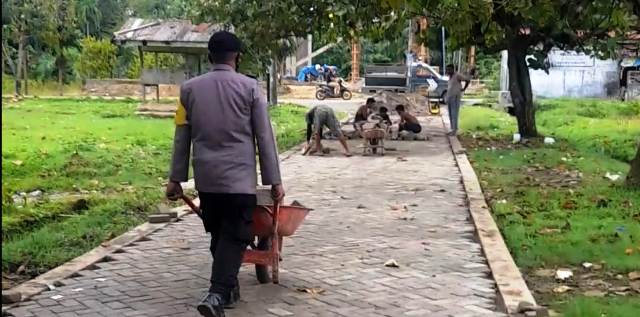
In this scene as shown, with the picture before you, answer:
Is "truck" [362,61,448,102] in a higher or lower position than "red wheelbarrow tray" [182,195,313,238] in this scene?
higher

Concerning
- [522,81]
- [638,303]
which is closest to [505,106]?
[522,81]

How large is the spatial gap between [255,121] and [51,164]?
989 centimetres

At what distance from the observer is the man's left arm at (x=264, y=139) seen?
5.48 m

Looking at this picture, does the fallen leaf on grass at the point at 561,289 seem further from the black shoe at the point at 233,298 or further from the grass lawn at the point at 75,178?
the grass lawn at the point at 75,178

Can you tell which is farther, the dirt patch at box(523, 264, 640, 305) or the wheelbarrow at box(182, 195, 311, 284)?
the dirt patch at box(523, 264, 640, 305)

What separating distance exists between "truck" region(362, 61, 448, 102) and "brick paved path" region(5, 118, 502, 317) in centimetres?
2525

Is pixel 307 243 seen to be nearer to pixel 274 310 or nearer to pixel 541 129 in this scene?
pixel 274 310

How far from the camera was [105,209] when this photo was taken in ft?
33.2

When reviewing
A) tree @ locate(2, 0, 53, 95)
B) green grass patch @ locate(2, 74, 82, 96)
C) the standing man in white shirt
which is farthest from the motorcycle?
the standing man in white shirt

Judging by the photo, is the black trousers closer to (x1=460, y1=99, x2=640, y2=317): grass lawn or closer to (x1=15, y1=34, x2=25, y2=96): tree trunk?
(x1=460, y1=99, x2=640, y2=317): grass lawn

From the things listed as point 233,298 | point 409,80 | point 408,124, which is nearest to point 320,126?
point 408,124

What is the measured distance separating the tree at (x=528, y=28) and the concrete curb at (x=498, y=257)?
202 centimetres

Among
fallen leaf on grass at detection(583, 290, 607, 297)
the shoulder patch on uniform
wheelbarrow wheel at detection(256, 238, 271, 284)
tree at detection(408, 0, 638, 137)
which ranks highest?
tree at detection(408, 0, 638, 137)

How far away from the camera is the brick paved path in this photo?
5824 mm
